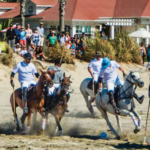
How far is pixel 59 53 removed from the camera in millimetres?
28469

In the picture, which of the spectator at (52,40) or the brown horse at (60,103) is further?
the spectator at (52,40)

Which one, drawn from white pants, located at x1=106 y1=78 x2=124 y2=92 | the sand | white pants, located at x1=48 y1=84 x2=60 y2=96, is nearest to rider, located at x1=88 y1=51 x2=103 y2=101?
the sand

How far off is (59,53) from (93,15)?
1936 centimetres

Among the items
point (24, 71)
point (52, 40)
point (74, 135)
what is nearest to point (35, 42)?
point (52, 40)

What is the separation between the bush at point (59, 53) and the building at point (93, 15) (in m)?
15.1

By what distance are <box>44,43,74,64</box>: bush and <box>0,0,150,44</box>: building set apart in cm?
1513

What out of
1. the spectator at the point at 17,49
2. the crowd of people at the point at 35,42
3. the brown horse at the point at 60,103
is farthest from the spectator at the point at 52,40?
the brown horse at the point at 60,103

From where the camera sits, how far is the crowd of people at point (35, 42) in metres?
26.7

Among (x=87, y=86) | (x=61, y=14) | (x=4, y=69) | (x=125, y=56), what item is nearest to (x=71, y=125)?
(x=87, y=86)

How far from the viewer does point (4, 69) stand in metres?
26.5

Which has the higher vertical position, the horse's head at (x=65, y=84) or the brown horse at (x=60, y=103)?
the horse's head at (x=65, y=84)

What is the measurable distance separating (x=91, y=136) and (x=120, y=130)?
0.86 metres

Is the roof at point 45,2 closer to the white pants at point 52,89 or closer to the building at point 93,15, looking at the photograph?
the building at point 93,15

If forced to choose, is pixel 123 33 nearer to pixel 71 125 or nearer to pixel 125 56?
pixel 125 56
